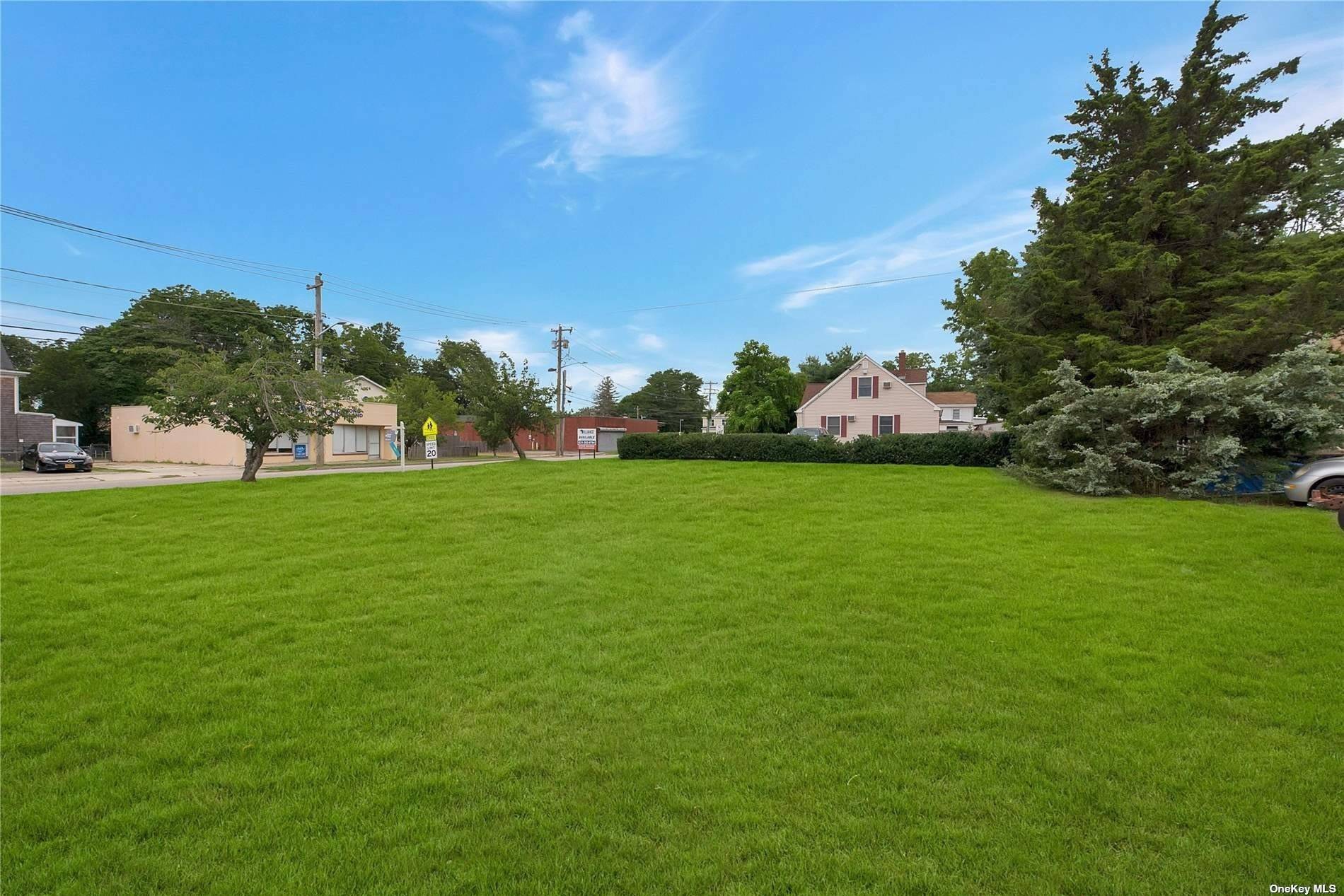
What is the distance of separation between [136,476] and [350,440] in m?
14.3

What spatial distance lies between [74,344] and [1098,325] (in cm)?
5896

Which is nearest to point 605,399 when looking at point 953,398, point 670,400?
point 670,400

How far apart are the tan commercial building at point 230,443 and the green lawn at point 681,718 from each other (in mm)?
28062

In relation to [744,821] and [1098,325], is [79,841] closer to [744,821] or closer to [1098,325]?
[744,821]

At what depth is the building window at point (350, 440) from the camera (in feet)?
113

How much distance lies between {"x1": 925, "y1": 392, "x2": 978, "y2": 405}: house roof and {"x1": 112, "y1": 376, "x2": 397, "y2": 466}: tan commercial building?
38746 millimetres

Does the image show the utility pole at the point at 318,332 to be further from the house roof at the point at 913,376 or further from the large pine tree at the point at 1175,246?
the house roof at the point at 913,376

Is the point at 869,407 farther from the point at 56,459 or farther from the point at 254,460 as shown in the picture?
the point at 56,459

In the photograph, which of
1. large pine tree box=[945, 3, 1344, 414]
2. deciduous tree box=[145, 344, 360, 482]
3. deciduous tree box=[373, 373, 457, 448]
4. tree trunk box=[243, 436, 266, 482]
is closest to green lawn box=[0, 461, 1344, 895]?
large pine tree box=[945, 3, 1344, 414]

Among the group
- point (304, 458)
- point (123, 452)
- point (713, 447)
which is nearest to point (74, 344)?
point (123, 452)

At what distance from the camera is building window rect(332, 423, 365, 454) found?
34.3 meters

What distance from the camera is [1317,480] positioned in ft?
31.0

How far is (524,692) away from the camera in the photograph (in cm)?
359

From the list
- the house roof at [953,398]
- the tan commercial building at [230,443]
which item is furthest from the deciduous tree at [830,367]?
the tan commercial building at [230,443]
